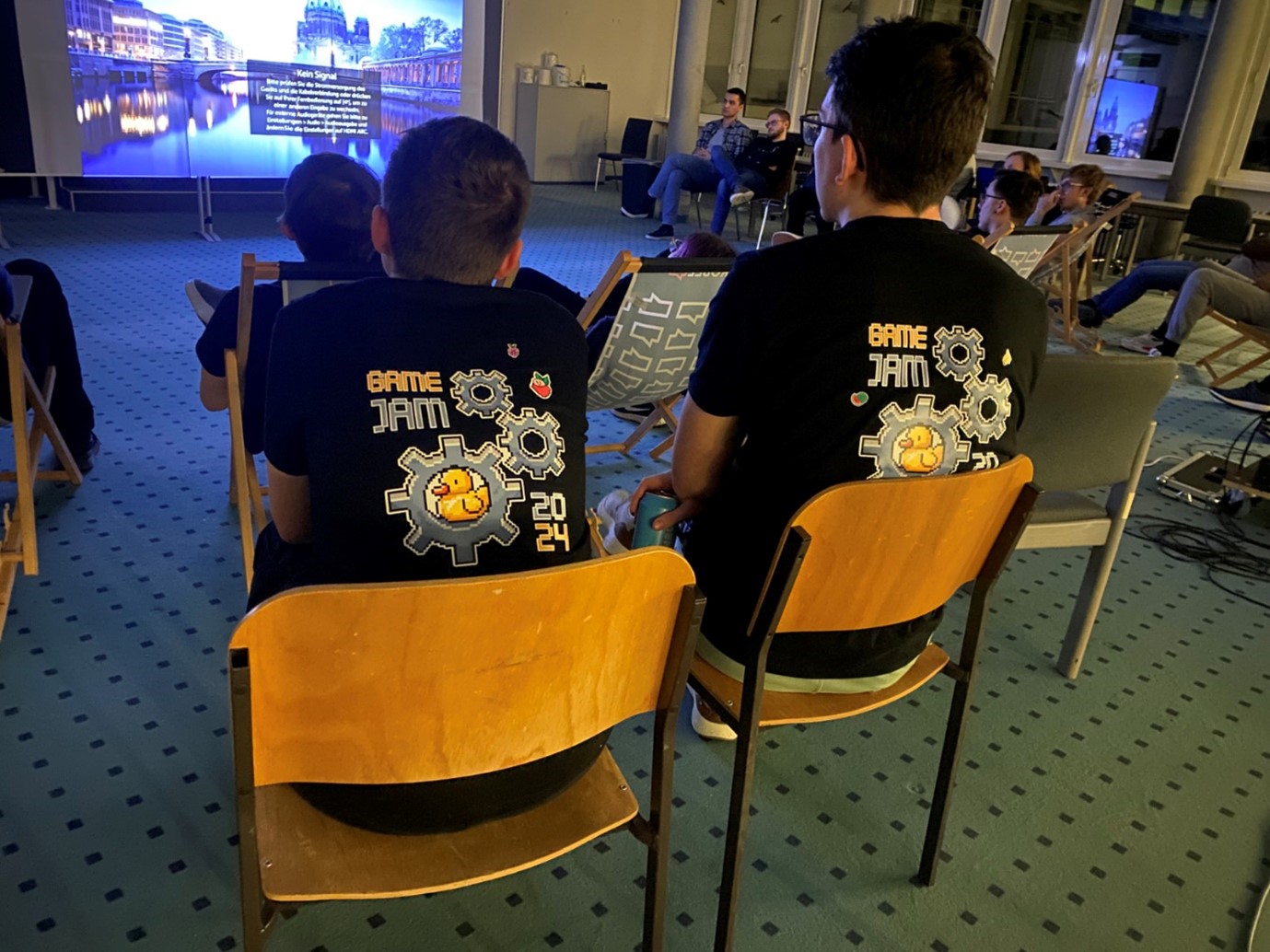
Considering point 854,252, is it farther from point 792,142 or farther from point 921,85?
point 792,142

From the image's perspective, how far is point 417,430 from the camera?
113 cm

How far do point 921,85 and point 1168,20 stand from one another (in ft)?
30.9

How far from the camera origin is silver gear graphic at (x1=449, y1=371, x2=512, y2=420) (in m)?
1.16

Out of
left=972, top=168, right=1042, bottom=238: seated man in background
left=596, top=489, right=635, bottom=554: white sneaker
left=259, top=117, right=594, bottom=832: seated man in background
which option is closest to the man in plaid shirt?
left=972, top=168, right=1042, bottom=238: seated man in background

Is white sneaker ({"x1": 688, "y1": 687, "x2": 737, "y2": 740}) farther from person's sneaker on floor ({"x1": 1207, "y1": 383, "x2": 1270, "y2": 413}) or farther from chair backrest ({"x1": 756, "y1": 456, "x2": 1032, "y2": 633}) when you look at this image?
person's sneaker on floor ({"x1": 1207, "y1": 383, "x2": 1270, "y2": 413})

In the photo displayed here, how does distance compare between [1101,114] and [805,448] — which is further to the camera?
[1101,114]

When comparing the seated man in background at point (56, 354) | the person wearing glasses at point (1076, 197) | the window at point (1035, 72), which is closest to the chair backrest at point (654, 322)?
the seated man in background at point (56, 354)

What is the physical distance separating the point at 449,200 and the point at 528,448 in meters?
0.36

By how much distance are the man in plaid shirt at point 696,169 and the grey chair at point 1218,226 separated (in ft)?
11.7

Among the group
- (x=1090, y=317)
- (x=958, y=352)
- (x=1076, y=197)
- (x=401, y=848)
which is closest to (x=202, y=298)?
(x=401, y=848)

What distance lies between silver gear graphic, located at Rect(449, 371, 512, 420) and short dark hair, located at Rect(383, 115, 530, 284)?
7.8 inches

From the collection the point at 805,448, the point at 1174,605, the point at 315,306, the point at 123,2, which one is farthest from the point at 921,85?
the point at 123,2

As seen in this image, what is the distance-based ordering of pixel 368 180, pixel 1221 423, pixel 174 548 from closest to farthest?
pixel 368 180 < pixel 174 548 < pixel 1221 423

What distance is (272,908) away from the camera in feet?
3.47
